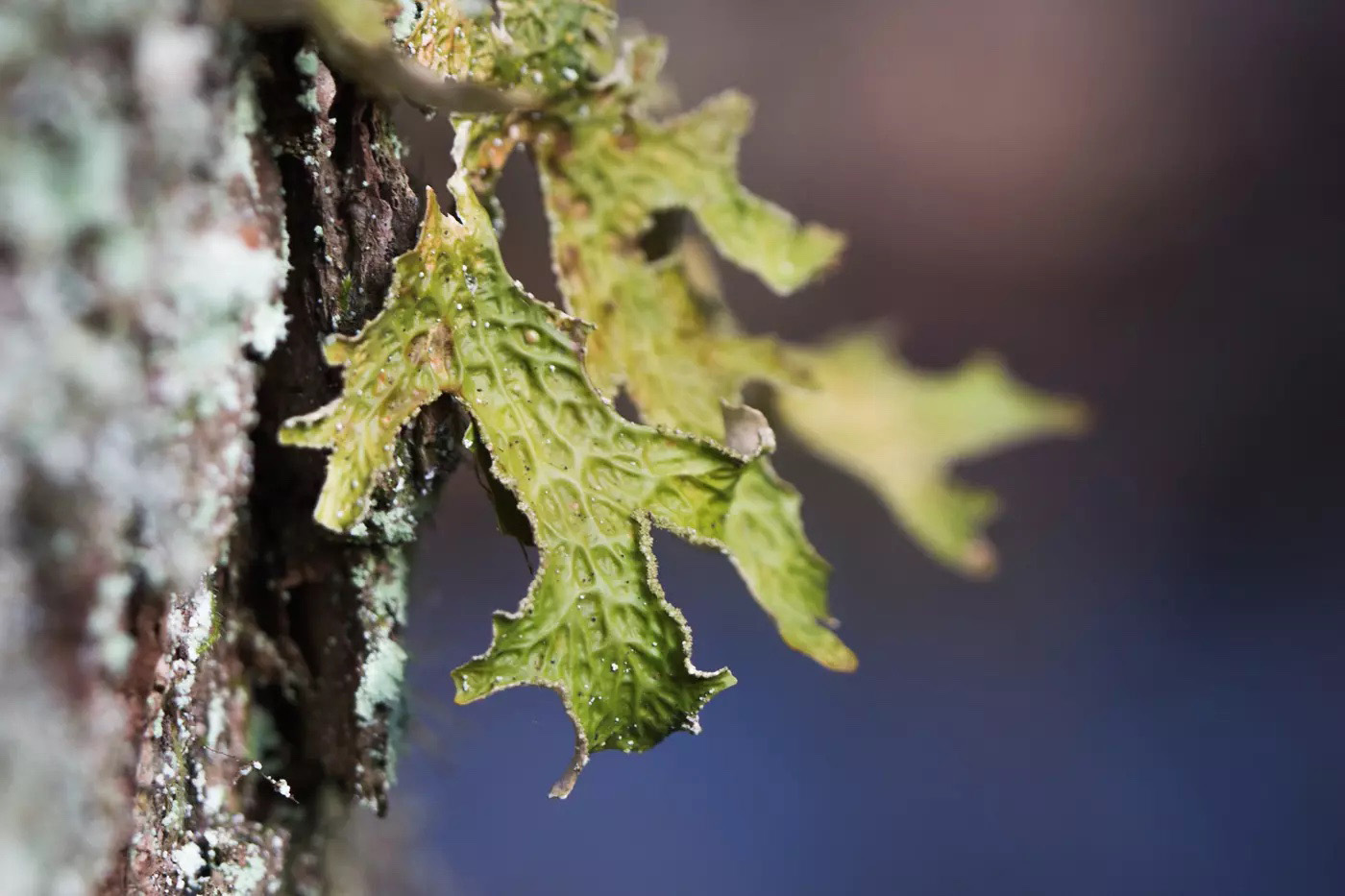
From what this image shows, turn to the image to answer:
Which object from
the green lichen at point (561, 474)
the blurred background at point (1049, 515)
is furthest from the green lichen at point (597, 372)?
the blurred background at point (1049, 515)

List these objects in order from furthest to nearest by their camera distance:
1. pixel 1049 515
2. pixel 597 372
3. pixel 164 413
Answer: pixel 1049 515 → pixel 597 372 → pixel 164 413

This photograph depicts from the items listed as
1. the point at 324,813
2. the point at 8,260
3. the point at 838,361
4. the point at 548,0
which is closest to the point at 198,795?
the point at 324,813

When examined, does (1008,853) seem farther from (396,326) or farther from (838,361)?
(396,326)

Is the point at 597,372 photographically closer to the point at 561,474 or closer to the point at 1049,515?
the point at 561,474

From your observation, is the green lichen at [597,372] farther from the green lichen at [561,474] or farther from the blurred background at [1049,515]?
the blurred background at [1049,515]

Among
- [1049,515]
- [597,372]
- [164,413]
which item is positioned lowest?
[164,413]

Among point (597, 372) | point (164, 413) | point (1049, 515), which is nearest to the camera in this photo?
point (164, 413)

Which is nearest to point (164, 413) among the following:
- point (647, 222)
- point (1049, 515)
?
point (647, 222)

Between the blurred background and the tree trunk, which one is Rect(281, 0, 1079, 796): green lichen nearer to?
the tree trunk
